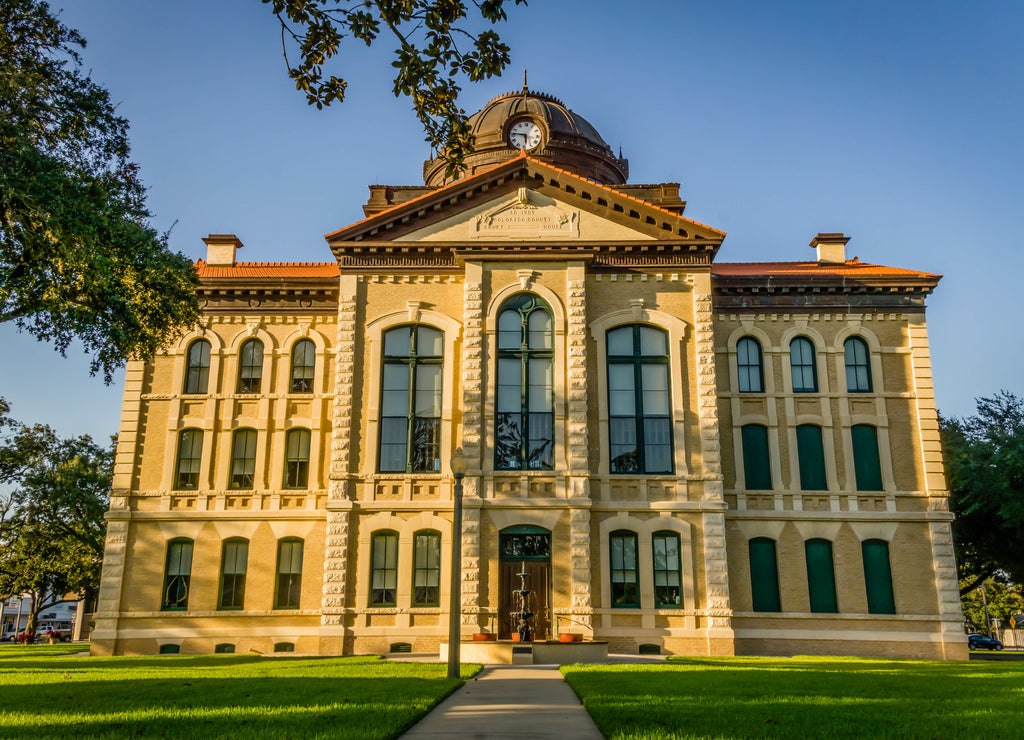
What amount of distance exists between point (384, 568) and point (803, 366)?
49.9 feet

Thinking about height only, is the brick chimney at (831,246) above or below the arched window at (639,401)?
above

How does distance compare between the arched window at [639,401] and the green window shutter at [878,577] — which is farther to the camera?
the green window shutter at [878,577]

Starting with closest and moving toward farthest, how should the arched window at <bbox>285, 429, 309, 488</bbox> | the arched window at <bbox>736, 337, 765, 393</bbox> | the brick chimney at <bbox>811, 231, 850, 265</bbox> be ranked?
the arched window at <bbox>285, 429, 309, 488</bbox> < the arched window at <bbox>736, 337, 765, 393</bbox> < the brick chimney at <bbox>811, 231, 850, 265</bbox>

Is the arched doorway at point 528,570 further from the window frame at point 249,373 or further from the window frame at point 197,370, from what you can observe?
the window frame at point 197,370

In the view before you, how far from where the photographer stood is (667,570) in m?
24.7

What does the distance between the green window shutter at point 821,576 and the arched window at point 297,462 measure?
16174 mm

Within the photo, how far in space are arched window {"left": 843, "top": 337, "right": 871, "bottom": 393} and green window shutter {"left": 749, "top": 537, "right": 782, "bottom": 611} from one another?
6033 millimetres

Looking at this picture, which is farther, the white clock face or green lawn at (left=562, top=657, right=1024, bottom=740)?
the white clock face

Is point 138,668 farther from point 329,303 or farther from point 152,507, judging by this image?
point 329,303

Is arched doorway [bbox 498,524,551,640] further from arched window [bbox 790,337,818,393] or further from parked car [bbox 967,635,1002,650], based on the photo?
parked car [bbox 967,635,1002,650]

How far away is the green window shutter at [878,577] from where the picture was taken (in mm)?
26547

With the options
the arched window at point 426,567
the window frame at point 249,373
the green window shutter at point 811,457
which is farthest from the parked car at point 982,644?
the window frame at point 249,373

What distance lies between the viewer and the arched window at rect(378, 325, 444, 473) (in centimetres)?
2580

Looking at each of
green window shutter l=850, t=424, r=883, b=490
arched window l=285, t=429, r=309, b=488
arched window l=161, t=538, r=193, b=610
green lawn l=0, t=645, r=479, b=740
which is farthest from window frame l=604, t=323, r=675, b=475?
arched window l=161, t=538, r=193, b=610
